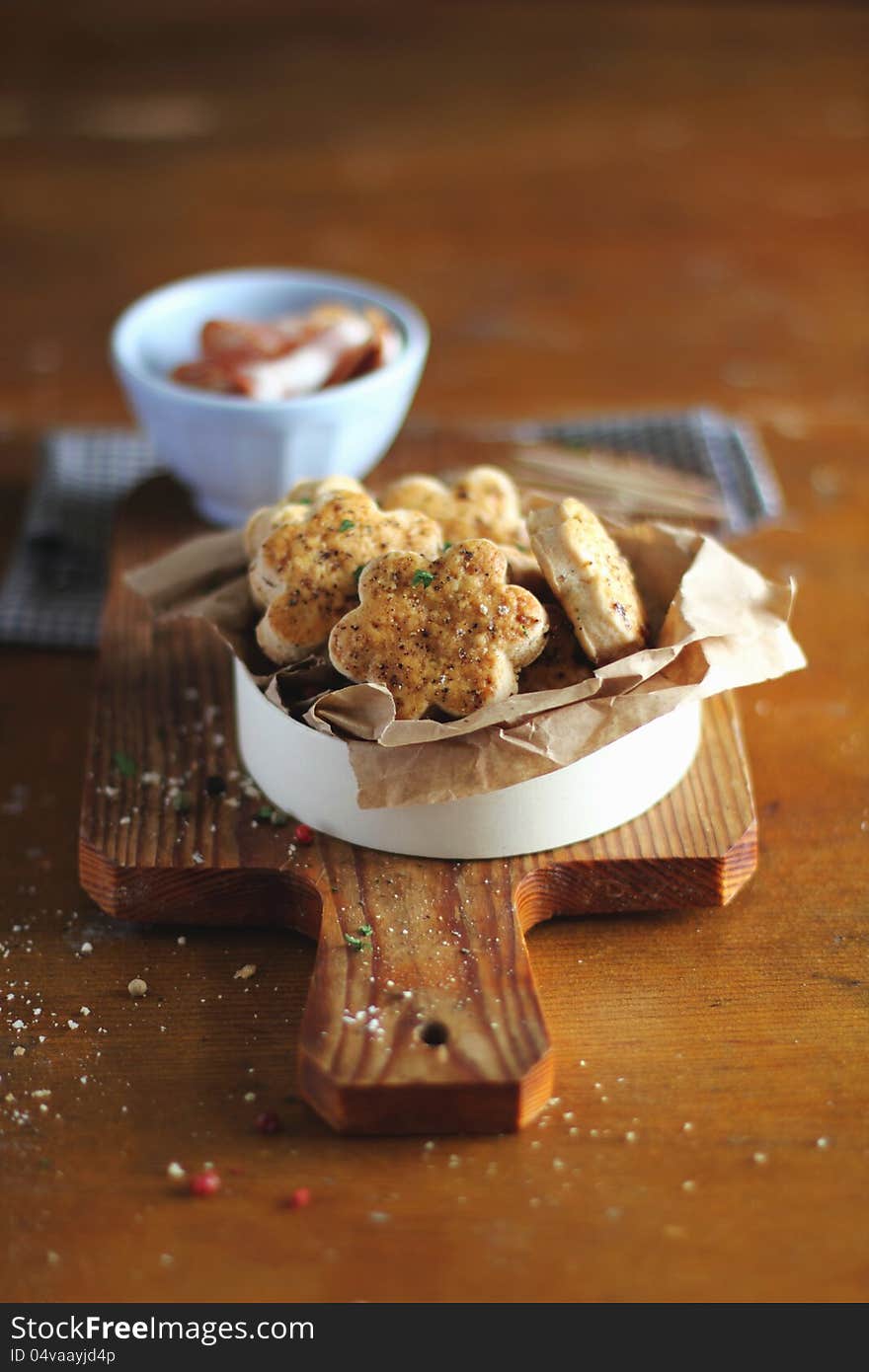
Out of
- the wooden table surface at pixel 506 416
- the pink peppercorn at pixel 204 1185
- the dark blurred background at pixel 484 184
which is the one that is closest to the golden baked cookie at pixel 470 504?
the wooden table surface at pixel 506 416

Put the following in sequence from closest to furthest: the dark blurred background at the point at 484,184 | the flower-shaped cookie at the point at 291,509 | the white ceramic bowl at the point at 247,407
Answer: the flower-shaped cookie at the point at 291,509 < the white ceramic bowl at the point at 247,407 < the dark blurred background at the point at 484,184

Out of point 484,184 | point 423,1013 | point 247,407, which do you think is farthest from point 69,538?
point 484,184

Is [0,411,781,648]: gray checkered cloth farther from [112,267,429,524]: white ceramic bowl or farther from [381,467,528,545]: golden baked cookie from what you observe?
[381,467,528,545]: golden baked cookie

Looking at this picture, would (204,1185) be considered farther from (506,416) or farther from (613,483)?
(506,416)

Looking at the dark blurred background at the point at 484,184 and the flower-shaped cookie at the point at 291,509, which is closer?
the flower-shaped cookie at the point at 291,509

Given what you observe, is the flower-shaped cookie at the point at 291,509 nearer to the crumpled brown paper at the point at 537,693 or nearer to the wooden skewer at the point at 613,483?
the crumpled brown paper at the point at 537,693

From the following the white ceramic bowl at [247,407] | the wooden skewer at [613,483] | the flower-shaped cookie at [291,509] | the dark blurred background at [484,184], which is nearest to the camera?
the flower-shaped cookie at [291,509]

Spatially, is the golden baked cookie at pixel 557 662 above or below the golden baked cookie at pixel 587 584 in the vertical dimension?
below
